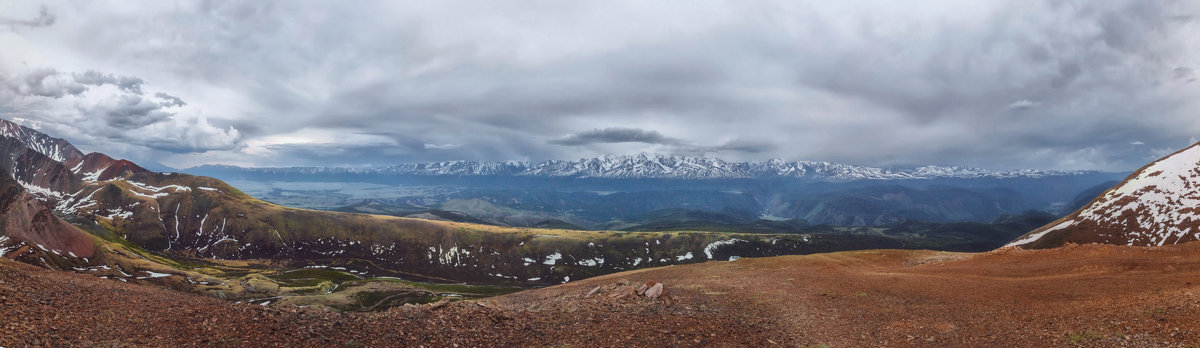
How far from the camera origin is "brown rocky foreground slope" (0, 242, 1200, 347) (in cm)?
1742

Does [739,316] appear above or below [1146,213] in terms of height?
below

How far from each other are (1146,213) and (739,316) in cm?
16494

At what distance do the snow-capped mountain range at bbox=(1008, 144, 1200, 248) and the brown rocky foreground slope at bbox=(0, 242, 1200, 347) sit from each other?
11172cm

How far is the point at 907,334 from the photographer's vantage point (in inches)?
882

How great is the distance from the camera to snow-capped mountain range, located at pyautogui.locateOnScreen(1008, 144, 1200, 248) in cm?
10769

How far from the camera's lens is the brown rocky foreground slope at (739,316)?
17.4m

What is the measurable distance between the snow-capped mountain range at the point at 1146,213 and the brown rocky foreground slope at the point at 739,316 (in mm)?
111718

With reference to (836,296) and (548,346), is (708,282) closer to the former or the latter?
(836,296)

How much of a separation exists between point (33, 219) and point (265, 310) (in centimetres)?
18651

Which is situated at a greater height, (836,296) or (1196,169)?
(1196,169)

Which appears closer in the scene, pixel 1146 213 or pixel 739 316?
pixel 739 316

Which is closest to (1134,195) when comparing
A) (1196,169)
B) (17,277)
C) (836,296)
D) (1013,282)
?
(1196,169)

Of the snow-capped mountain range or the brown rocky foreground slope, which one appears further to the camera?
the snow-capped mountain range

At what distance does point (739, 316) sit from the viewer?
2755 cm
